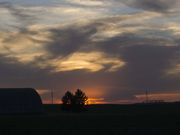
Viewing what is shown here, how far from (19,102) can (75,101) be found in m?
21.6

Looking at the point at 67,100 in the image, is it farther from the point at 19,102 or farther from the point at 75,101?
the point at 19,102

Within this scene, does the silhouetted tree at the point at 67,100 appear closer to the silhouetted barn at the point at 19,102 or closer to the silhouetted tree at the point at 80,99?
the silhouetted tree at the point at 80,99

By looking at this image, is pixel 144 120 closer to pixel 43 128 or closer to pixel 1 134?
pixel 43 128

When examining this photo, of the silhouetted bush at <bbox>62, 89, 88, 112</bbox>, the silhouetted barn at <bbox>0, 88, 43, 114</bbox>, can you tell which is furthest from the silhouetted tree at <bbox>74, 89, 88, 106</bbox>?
the silhouetted barn at <bbox>0, 88, 43, 114</bbox>

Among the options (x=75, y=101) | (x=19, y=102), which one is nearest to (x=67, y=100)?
(x=75, y=101)

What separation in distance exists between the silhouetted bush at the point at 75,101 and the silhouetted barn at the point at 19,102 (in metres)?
17.9

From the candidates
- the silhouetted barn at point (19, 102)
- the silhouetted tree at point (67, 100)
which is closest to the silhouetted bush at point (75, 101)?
the silhouetted tree at point (67, 100)

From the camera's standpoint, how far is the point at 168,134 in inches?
1564

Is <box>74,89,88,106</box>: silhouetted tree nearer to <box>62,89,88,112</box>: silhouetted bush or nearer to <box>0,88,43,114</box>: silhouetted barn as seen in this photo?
<box>62,89,88,112</box>: silhouetted bush

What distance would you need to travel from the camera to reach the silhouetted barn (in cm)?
7700

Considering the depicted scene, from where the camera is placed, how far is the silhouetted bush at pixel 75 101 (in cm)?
9681

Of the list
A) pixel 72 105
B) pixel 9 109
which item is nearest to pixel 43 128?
pixel 9 109

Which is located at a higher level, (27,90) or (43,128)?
(27,90)

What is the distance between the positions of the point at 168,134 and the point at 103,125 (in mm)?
8614
